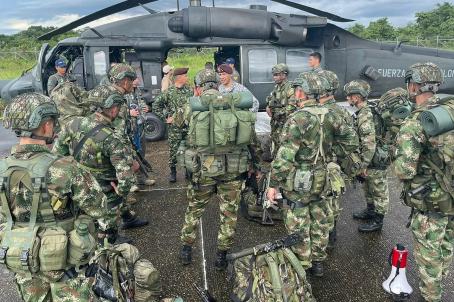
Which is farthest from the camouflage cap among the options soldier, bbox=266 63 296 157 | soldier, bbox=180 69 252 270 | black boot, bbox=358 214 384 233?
soldier, bbox=266 63 296 157

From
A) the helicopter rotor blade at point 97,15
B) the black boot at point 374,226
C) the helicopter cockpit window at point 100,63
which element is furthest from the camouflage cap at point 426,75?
the helicopter cockpit window at point 100,63

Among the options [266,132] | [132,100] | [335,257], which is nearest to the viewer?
[335,257]

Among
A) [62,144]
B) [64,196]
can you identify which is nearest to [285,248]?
[64,196]

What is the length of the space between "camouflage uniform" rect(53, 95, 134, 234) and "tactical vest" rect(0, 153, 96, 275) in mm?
1242

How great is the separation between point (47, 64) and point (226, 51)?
158 inches

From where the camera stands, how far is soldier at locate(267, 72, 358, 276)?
3.26 meters

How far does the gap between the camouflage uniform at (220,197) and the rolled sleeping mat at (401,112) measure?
2020 millimetres

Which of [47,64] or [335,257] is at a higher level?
[47,64]

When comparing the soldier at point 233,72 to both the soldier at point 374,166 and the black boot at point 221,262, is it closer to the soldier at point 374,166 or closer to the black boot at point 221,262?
the soldier at point 374,166

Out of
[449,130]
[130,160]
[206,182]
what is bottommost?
[206,182]

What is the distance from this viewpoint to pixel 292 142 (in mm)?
3250

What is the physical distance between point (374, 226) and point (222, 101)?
99.4 inches

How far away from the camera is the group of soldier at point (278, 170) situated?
2.31m

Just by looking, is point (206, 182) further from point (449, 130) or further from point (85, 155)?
point (449, 130)
